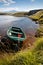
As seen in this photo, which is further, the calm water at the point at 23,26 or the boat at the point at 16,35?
the calm water at the point at 23,26

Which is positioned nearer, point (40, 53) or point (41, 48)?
point (40, 53)

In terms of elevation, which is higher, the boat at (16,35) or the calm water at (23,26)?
the boat at (16,35)

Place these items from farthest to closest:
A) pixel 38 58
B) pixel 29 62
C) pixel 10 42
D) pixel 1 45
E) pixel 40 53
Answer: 1. pixel 10 42
2. pixel 1 45
3. pixel 40 53
4. pixel 38 58
5. pixel 29 62

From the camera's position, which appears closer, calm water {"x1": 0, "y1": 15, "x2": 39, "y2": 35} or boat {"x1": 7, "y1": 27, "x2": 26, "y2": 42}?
boat {"x1": 7, "y1": 27, "x2": 26, "y2": 42}

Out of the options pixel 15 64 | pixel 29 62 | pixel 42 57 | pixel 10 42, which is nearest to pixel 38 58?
pixel 42 57

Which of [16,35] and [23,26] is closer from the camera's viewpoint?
[16,35]

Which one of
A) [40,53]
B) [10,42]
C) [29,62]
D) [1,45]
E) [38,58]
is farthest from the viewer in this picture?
[10,42]

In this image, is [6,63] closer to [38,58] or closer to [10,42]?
[38,58]

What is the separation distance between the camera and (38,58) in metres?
8.34

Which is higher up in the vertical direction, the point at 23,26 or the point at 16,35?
the point at 16,35

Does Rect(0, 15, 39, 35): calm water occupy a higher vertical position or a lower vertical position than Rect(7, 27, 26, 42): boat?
lower

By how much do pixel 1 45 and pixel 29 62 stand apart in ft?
30.4

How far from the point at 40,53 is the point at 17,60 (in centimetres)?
178

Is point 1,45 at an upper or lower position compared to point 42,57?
lower
